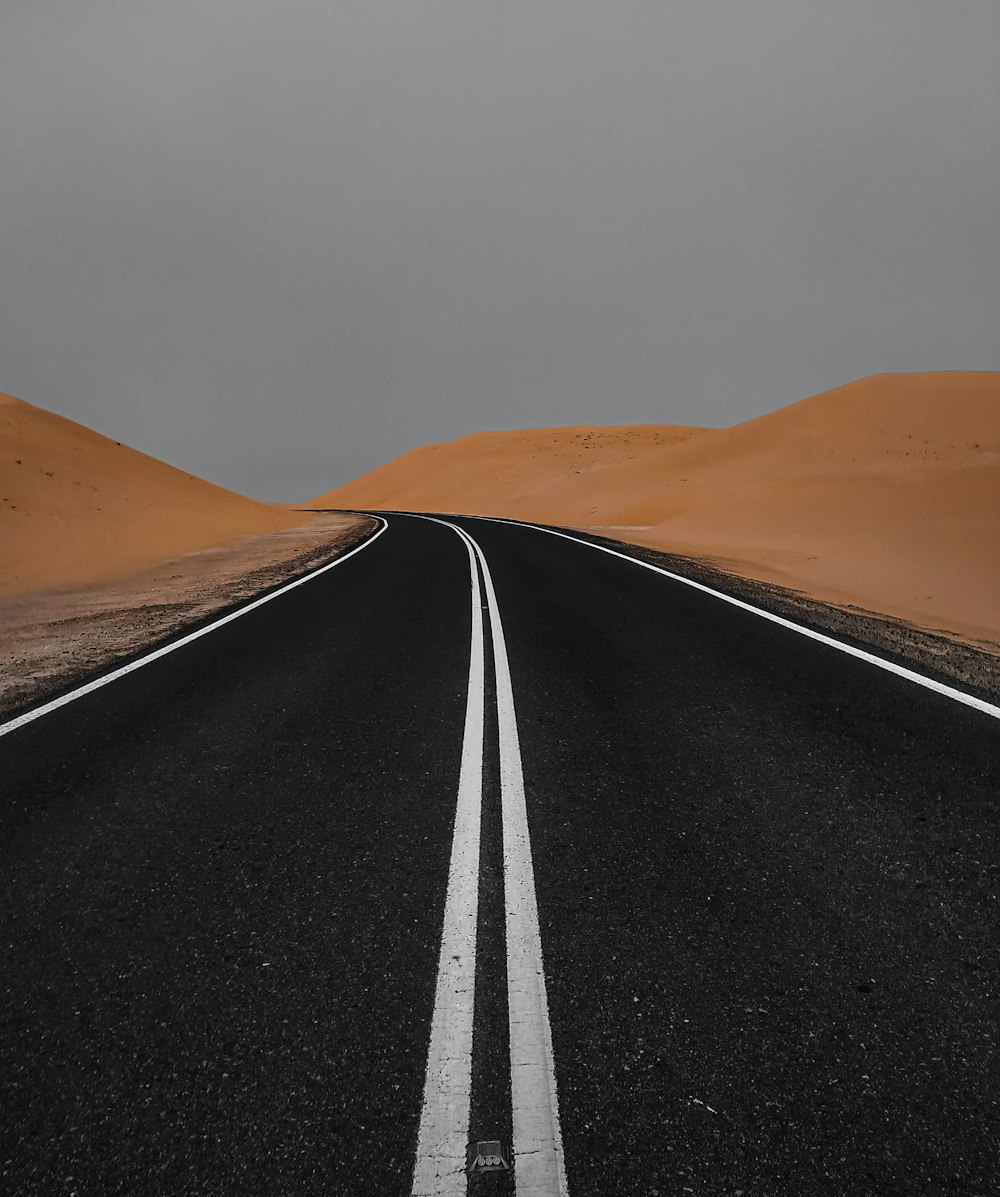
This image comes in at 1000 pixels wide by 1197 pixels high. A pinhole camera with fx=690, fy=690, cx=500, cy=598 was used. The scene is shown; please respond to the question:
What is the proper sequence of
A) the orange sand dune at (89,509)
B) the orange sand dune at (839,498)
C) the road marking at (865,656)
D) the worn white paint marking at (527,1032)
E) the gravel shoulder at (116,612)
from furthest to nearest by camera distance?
1. the orange sand dune at (89,509)
2. the orange sand dune at (839,498)
3. the gravel shoulder at (116,612)
4. the road marking at (865,656)
5. the worn white paint marking at (527,1032)

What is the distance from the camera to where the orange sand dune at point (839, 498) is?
18.8 metres

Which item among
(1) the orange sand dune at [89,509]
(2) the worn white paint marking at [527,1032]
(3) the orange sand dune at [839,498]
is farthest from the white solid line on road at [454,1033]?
(1) the orange sand dune at [89,509]

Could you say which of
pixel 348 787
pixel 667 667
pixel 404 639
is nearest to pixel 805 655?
pixel 667 667

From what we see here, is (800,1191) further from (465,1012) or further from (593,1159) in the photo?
(465,1012)

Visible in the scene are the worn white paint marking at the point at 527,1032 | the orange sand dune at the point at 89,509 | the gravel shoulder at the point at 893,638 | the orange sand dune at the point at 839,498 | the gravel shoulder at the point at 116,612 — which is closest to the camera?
the worn white paint marking at the point at 527,1032

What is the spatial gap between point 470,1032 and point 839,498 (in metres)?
33.6

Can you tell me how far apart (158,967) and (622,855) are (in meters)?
2.16

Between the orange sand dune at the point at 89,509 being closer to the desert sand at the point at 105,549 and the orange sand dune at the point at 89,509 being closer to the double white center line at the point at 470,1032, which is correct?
the desert sand at the point at 105,549

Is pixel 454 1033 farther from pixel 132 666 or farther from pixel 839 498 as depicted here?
pixel 839 498

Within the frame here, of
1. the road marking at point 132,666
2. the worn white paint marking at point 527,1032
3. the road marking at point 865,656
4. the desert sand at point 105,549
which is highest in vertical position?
the desert sand at point 105,549

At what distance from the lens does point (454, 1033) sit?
2395 millimetres

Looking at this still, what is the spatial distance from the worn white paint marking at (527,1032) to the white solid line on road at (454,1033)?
0.15m

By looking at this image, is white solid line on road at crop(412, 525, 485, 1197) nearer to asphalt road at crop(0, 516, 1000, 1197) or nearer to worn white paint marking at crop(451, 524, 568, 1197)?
asphalt road at crop(0, 516, 1000, 1197)

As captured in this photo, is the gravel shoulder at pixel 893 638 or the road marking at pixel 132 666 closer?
the road marking at pixel 132 666
